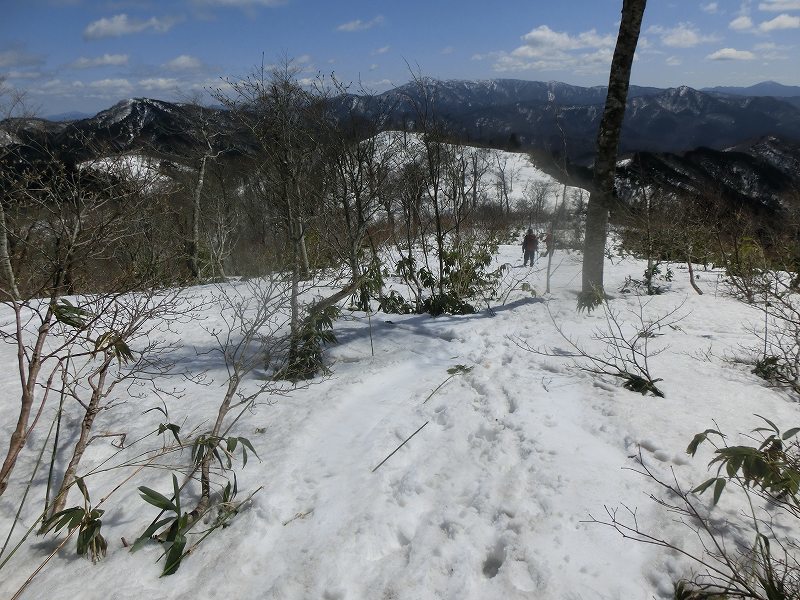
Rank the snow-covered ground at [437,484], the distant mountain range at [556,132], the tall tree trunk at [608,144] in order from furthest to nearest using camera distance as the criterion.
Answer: the distant mountain range at [556,132]
the tall tree trunk at [608,144]
the snow-covered ground at [437,484]

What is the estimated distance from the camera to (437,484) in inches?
110

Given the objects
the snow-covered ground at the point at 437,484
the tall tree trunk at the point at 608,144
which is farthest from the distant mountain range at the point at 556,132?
the snow-covered ground at the point at 437,484

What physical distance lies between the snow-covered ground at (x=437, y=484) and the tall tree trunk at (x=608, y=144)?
Result: 2.31 metres

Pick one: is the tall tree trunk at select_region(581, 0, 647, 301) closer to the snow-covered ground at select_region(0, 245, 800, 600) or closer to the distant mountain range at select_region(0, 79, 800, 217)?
the distant mountain range at select_region(0, 79, 800, 217)

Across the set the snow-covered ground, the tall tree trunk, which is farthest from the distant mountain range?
the snow-covered ground

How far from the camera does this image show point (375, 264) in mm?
6801

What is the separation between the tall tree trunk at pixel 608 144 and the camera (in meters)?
5.92

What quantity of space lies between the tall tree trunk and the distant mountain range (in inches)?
35.3

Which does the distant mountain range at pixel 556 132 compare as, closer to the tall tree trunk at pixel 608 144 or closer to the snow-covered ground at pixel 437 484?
the tall tree trunk at pixel 608 144

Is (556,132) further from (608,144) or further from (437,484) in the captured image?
(437,484)

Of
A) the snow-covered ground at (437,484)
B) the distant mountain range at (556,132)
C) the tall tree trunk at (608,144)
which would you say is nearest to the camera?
the snow-covered ground at (437,484)

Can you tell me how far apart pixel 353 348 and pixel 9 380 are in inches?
136

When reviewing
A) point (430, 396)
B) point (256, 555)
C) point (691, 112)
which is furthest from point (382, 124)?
point (691, 112)

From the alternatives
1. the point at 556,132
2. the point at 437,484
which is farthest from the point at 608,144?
the point at 437,484
